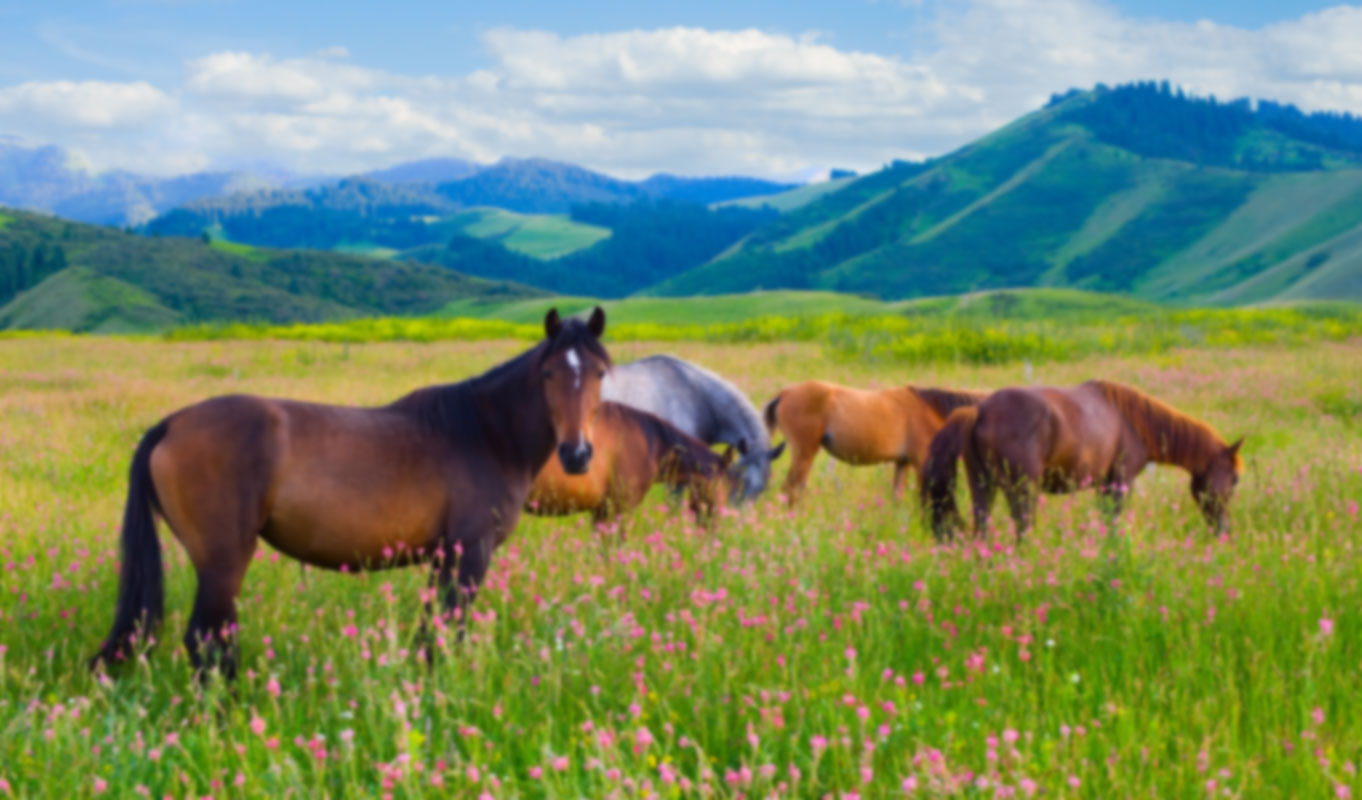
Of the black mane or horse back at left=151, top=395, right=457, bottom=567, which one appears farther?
the black mane

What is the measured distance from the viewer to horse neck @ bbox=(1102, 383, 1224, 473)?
776cm

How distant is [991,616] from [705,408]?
4.45 metres

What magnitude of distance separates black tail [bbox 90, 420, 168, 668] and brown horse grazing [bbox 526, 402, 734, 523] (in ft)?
8.47

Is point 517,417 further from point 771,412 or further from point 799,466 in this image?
point 771,412

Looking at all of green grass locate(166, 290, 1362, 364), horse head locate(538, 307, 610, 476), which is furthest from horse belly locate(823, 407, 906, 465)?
green grass locate(166, 290, 1362, 364)

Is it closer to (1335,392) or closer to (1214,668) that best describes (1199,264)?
(1335,392)

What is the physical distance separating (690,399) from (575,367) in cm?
448

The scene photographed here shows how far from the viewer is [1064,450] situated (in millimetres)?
7344

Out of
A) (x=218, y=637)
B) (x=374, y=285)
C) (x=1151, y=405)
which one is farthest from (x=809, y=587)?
(x=374, y=285)

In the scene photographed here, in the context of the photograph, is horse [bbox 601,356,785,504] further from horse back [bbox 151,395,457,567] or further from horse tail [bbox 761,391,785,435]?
horse back [bbox 151,395,457,567]

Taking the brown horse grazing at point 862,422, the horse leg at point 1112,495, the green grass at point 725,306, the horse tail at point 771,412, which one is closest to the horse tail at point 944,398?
the brown horse grazing at point 862,422

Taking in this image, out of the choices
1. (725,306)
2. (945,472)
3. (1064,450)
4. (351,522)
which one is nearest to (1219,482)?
(1064,450)

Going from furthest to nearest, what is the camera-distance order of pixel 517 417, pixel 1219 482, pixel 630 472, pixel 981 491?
pixel 1219 482 → pixel 981 491 → pixel 630 472 → pixel 517 417

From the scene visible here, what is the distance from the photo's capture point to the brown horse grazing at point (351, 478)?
14.6 ft
